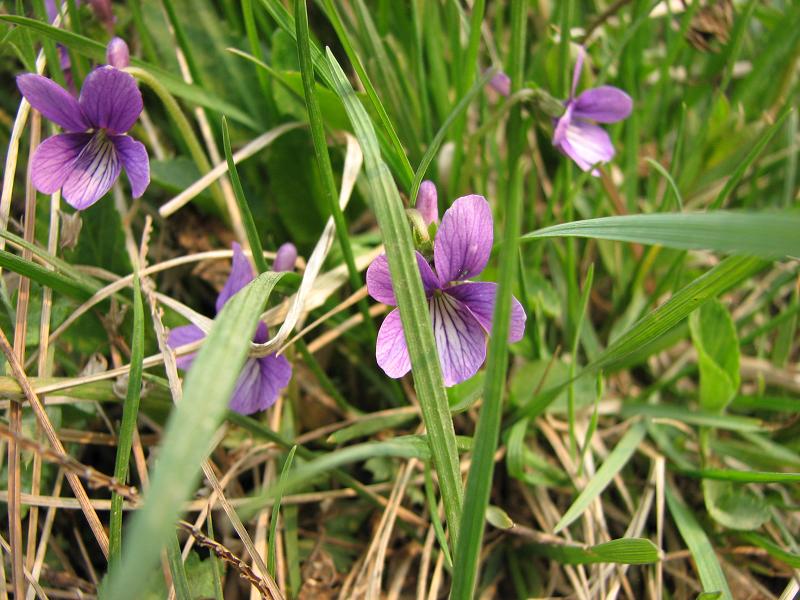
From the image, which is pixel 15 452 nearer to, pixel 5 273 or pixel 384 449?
pixel 5 273

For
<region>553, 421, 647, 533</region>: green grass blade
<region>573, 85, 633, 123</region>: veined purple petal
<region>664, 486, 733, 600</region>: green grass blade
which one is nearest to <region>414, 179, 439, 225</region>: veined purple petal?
<region>573, 85, 633, 123</region>: veined purple petal

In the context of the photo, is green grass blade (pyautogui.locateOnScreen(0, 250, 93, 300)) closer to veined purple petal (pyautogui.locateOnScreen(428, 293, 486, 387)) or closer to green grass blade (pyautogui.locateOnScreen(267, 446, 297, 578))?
green grass blade (pyautogui.locateOnScreen(267, 446, 297, 578))

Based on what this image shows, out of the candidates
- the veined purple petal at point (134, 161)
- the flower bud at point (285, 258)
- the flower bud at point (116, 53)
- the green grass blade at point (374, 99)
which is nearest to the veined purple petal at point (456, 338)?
the green grass blade at point (374, 99)

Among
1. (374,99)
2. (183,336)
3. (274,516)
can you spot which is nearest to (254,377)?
(183,336)

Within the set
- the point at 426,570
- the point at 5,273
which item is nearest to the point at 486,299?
the point at 426,570

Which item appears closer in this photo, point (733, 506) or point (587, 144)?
point (733, 506)

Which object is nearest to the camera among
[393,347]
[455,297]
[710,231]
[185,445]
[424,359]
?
[185,445]

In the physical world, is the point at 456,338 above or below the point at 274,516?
above

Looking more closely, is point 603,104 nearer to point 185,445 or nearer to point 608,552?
point 608,552
